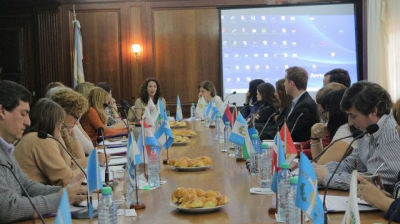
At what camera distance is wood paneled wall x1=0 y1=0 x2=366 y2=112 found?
9914mm

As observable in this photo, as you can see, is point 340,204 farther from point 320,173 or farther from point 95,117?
point 95,117

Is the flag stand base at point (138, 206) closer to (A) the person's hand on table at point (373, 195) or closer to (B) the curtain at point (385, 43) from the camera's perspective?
(A) the person's hand on table at point (373, 195)

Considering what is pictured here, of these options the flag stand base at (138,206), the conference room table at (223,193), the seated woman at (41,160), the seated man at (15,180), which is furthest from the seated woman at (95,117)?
the flag stand base at (138,206)

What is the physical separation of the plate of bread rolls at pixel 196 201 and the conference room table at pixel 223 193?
22 millimetres

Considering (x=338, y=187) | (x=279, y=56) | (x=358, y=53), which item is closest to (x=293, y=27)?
(x=279, y=56)

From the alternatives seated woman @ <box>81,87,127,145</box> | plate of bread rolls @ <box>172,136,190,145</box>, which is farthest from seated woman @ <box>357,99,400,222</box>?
seated woman @ <box>81,87,127,145</box>

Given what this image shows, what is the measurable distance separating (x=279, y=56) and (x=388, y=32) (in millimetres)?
1826

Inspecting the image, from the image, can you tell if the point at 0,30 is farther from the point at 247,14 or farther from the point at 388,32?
the point at 388,32

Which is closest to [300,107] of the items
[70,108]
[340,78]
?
[340,78]

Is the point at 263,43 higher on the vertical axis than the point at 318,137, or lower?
higher

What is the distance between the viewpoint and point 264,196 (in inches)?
99.6

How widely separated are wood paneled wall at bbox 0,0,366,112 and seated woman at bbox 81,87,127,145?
13.7 ft

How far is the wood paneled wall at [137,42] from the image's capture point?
9.91m

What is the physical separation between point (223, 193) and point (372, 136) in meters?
0.77
